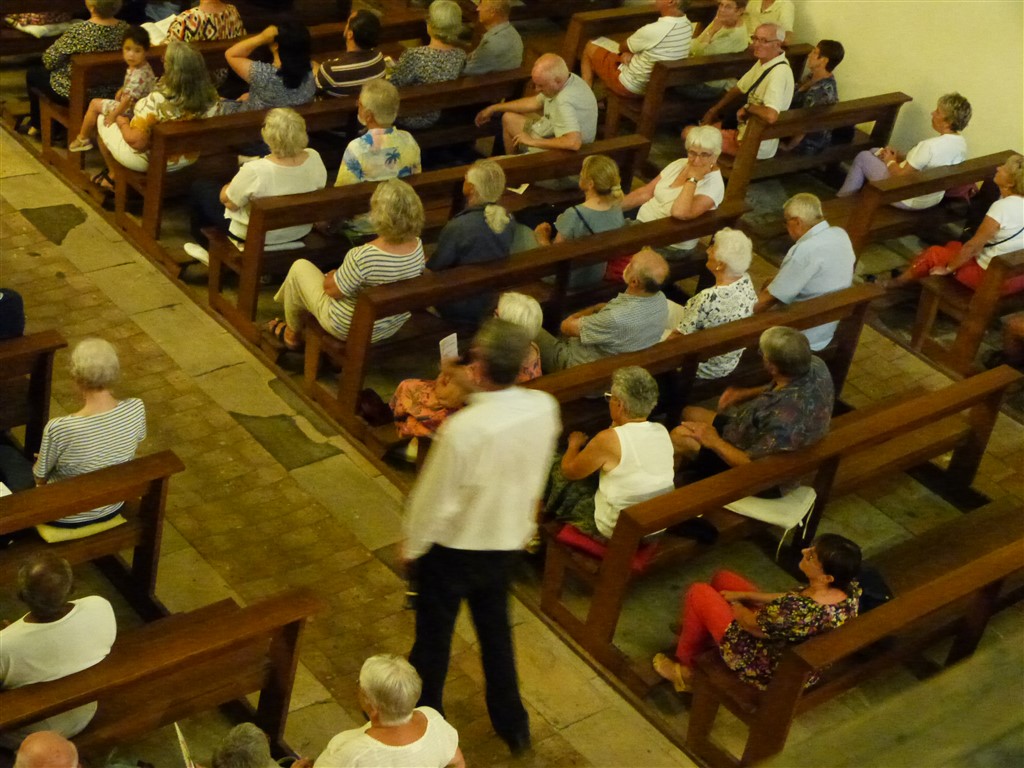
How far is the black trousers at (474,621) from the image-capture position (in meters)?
3.63

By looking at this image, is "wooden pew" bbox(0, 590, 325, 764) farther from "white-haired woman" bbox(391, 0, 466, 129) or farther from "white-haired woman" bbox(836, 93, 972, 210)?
"white-haired woman" bbox(836, 93, 972, 210)

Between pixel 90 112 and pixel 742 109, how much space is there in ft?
11.8

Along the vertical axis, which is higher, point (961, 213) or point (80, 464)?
point (961, 213)

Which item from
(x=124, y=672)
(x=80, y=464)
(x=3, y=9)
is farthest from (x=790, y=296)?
(x=3, y=9)

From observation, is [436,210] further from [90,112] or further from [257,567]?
[257,567]

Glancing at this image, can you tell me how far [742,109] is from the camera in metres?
7.60

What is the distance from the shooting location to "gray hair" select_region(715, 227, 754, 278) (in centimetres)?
523

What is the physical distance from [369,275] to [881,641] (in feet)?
7.73

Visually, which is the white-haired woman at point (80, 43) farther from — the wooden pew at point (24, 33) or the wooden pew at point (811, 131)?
the wooden pew at point (811, 131)

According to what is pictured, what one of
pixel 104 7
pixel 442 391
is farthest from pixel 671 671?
pixel 104 7

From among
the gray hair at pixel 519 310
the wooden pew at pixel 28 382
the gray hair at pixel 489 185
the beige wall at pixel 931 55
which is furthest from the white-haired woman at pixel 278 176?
the beige wall at pixel 931 55

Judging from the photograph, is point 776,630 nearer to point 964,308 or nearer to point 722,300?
point 722,300

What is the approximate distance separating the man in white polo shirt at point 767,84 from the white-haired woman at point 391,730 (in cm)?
489

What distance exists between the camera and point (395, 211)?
5.04 m
